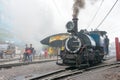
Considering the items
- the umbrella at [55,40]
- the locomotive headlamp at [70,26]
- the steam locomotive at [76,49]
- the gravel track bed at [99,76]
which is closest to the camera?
the gravel track bed at [99,76]

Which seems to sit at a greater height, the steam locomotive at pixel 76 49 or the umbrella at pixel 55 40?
the umbrella at pixel 55 40

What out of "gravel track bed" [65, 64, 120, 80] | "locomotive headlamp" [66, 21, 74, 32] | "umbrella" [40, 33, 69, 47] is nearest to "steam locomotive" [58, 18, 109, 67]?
"locomotive headlamp" [66, 21, 74, 32]

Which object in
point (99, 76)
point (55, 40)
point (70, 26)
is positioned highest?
point (55, 40)

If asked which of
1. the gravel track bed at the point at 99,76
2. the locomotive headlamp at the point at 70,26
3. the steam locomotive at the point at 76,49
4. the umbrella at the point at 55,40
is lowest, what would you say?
the gravel track bed at the point at 99,76

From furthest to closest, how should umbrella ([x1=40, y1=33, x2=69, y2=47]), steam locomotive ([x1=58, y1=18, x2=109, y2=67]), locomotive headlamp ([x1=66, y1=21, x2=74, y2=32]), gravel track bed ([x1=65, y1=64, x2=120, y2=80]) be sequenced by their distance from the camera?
umbrella ([x1=40, y1=33, x2=69, y2=47])
locomotive headlamp ([x1=66, y1=21, x2=74, y2=32])
steam locomotive ([x1=58, y1=18, x2=109, y2=67])
gravel track bed ([x1=65, y1=64, x2=120, y2=80])

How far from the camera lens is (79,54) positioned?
45.9 feet

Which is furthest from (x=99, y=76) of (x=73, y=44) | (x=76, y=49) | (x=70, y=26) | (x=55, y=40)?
(x=55, y=40)

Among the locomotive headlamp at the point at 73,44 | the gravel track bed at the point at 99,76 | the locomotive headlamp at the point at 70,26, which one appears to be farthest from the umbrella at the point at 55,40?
the gravel track bed at the point at 99,76

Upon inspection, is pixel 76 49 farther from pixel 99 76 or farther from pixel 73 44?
pixel 99 76

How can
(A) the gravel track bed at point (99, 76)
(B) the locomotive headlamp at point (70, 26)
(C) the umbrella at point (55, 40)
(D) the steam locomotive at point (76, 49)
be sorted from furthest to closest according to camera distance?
(C) the umbrella at point (55, 40)
(B) the locomotive headlamp at point (70, 26)
(D) the steam locomotive at point (76, 49)
(A) the gravel track bed at point (99, 76)

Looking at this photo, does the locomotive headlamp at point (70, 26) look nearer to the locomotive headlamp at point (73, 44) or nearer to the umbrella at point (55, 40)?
the locomotive headlamp at point (73, 44)

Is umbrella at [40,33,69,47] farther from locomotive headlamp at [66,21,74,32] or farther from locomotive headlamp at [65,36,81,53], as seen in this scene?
locomotive headlamp at [66,21,74,32]

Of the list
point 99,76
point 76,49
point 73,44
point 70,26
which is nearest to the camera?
point 99,76

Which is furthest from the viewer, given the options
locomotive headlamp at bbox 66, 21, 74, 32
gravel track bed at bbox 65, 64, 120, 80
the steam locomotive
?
locomotive headlamp at bbox 66, 21, 74, 32
